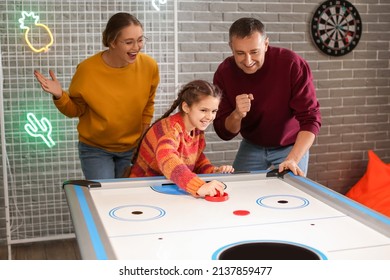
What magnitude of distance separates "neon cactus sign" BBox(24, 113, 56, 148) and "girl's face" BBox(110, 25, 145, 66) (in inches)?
46.0

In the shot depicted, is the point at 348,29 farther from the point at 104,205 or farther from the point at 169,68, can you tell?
the point at 104,205

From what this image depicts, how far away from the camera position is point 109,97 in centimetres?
267

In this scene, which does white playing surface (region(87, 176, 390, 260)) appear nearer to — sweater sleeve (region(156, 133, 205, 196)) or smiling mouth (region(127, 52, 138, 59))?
sweater sleeve (region(156, 133, 205, 196))

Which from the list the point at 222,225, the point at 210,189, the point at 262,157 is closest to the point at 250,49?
the point at 262,157

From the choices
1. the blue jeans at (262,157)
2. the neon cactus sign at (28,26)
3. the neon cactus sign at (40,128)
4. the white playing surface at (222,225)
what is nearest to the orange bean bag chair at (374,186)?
the blue jeans at (262,157)

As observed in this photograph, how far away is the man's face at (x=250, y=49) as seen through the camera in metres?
2.32

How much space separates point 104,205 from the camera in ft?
6.02

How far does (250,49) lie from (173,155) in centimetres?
63

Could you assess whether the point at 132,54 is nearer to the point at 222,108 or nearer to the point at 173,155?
the point at 222,108

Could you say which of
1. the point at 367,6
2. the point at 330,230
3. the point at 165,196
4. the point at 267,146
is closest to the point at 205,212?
the point at 165,196

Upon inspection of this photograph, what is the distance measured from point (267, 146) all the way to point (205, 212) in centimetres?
103

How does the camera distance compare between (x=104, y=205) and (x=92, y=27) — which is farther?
(x=92, y=27)

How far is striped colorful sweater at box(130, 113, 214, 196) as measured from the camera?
6.46 feet

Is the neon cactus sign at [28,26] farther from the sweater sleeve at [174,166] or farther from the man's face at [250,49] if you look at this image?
the sweater sleeve at [174,166]
